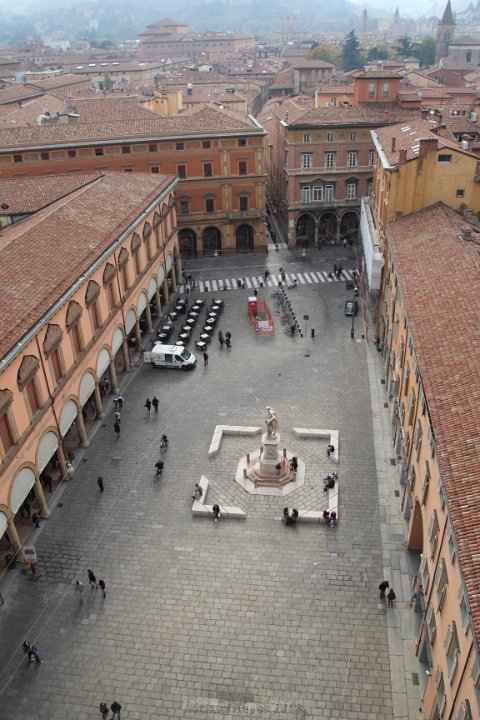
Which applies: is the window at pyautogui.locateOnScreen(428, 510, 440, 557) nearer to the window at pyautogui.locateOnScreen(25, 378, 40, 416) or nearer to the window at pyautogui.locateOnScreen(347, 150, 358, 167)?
the window at pyautogui.locateOnScreen(25, 378, 40, 416)

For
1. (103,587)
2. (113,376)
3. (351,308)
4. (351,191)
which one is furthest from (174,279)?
(103,587)

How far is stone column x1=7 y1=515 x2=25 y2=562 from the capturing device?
29.2 meters

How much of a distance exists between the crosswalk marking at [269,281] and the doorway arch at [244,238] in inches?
333

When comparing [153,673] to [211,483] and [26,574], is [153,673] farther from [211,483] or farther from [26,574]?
[211,483]

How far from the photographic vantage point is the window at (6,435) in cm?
2842

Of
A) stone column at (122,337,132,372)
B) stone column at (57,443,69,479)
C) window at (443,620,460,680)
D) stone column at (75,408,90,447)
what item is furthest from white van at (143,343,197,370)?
window at (443,620,460,680)

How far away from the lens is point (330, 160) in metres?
67.8

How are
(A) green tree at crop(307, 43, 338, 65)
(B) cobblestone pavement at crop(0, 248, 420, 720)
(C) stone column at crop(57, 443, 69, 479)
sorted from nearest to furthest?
1. (B) cobblestone pavement at crop(0, 248, 420, 720)
2. (C) stone column at crop(57, 443, 69, 479)
3. (A) green tree at crop(307, 43, 338, 65)

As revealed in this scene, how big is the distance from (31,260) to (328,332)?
84.0ft

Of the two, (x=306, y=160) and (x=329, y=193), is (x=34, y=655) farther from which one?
(x=329, y=193)

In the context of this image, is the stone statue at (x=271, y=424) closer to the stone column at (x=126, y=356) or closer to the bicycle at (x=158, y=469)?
the bicycle at (x=158, y=469)

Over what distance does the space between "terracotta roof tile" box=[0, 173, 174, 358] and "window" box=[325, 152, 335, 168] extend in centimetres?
2241

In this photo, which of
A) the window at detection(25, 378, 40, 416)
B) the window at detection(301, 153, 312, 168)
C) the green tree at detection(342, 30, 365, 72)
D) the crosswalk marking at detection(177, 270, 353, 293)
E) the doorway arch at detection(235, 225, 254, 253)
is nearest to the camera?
the window at detection(25, 378, 40, 416)

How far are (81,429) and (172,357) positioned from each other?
36.7 ft
